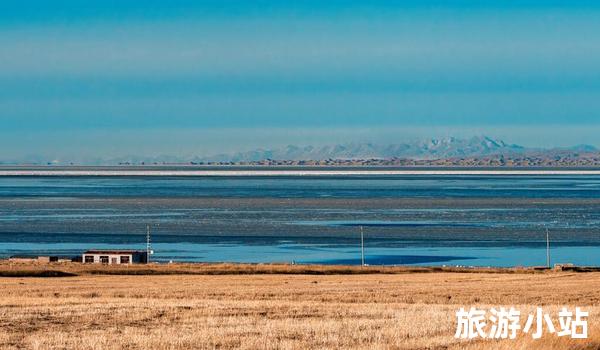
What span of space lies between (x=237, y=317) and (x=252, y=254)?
31748mm

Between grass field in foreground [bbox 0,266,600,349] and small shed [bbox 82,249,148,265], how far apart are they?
716 cm

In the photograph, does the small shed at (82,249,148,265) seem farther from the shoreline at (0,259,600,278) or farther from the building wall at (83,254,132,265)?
the shoreline at (0,259,600,278)

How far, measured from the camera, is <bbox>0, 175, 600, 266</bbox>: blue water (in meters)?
53.8

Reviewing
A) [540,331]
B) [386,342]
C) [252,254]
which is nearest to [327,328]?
[386,342]

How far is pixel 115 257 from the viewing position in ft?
158

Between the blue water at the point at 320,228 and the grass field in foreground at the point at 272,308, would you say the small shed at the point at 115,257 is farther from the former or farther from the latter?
the grass field in foreground at the point at 272,308

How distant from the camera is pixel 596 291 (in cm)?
3200

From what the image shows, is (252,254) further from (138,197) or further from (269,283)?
(138,197)

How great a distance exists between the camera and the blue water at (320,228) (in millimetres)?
53844

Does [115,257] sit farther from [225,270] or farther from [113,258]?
[225,270]

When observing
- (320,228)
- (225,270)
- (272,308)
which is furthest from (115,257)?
(272,308)

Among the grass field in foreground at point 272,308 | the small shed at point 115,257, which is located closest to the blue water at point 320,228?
the small shed at point 115,257

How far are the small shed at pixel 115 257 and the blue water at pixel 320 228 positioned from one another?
12.0 ft

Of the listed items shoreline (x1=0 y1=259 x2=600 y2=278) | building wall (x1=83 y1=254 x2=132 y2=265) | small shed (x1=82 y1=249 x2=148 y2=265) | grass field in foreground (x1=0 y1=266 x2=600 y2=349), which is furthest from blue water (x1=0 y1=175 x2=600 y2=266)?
grass field in foreground (x1=0 y1=266 x2=600 y2=349)
